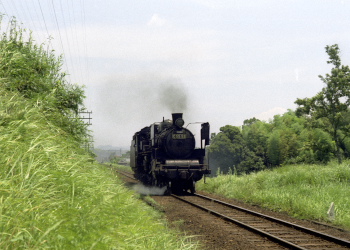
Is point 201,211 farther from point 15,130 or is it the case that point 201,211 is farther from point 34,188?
point 34,188

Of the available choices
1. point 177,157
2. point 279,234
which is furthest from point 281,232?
point 177,157

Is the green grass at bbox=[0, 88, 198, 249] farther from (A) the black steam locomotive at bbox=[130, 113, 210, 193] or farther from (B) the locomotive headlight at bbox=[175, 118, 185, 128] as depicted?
(B) the locomotive headlight at bbox=[175, 118, 185, 128]

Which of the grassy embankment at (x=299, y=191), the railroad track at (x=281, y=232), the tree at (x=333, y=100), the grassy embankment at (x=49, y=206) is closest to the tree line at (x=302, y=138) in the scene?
the tree at (x=333, y=100)

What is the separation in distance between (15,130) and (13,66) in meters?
4.42

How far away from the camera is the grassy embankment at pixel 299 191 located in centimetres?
1207

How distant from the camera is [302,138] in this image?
70062 mm

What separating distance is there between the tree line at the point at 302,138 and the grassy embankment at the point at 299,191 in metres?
17.3

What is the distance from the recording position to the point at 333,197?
13.0m

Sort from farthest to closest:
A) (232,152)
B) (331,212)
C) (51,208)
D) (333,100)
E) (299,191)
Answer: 1. (232,152)
2. (333,100)
3. (299,191)
4. (331,212)
5. (51,208)

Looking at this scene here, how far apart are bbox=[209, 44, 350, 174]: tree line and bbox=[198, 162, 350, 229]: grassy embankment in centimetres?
1729

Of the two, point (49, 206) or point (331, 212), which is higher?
point (49, 206)

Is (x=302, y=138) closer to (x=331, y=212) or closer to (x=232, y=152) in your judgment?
(x=232, y=152)

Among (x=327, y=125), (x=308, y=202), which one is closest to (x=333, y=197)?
(x=308, y=202)

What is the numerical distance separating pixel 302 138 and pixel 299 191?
2295 inches
